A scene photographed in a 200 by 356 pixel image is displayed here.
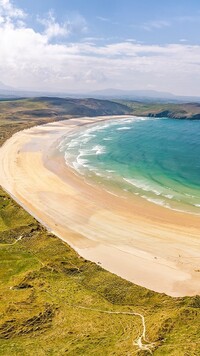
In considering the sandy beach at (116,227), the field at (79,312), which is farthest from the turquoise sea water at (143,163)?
the field at (79,312)

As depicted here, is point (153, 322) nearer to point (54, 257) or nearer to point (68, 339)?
point (68, 339)

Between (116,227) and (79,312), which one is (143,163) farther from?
(79,312)

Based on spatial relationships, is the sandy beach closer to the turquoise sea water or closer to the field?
the turquoise sea water

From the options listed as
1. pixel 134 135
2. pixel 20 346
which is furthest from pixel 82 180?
pixel 134 135

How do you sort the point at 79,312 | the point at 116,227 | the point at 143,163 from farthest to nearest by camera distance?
1. the point at 143,163
2. the point at 116,227
3. the point at 79,312

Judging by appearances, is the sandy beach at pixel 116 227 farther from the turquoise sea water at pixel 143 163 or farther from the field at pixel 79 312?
the field at pixel 79 312

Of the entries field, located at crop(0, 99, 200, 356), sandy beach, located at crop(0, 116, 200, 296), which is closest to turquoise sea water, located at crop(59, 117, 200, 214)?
sandy beach, located at crop(0, 116, 200, 296)

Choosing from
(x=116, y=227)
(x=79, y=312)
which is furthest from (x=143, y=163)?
(x=79, y=312)
